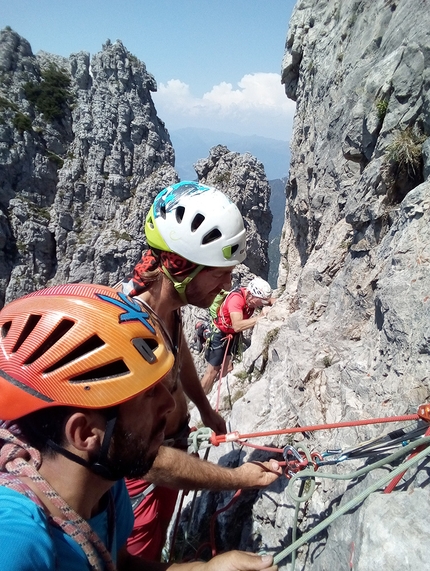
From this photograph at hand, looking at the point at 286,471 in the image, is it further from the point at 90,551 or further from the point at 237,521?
the point at 90,551

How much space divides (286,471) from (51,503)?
2.43m

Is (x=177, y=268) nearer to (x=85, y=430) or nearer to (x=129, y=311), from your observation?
(x=129, y=311)

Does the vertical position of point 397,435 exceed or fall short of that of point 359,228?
it falls short

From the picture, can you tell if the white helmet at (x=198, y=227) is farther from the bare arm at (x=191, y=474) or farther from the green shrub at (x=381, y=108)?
the green shrub at (x=381, y=108)

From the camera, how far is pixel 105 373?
7.06ft

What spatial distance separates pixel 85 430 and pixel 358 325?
3.77 metres

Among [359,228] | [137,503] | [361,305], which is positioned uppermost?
[359,228]

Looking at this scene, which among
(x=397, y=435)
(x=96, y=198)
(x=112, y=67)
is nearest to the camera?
(x=397, y=435)

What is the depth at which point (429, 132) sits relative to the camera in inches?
192

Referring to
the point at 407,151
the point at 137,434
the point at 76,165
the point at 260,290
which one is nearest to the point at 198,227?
the point at 137,434

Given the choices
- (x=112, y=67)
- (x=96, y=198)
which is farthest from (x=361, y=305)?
(x=112, y=67)

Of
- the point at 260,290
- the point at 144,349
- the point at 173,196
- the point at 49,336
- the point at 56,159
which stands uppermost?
the point at 56,159

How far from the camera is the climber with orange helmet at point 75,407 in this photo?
75.5 inches

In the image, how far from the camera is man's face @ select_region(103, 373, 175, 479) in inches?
82.8
